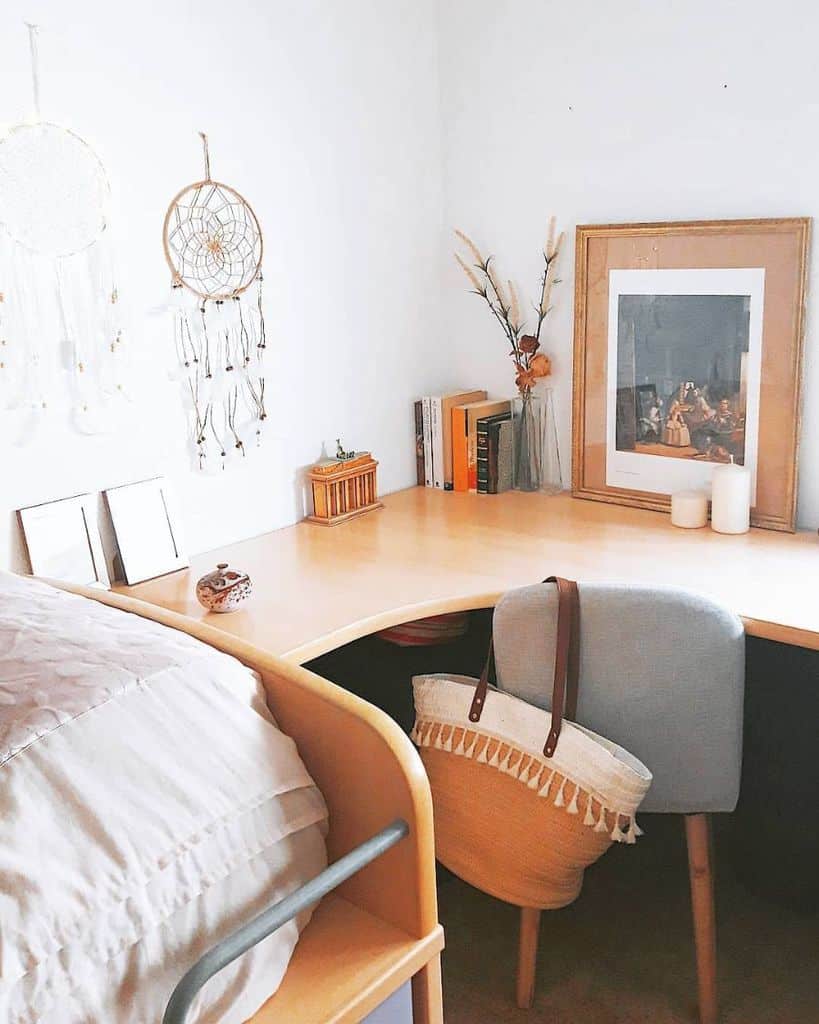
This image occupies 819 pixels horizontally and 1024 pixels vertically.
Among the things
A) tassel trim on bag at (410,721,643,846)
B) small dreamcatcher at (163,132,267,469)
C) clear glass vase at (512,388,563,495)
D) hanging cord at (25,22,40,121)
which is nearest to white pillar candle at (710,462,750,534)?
clear glass vase at (512,388,563,495)

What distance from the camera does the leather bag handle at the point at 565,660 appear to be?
159 cm

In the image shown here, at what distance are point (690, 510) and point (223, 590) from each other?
1008mm

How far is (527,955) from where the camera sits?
5.95ft

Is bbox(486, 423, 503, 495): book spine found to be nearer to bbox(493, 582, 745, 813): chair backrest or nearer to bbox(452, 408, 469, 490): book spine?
bbox(452, 408, 469, 490): book spine

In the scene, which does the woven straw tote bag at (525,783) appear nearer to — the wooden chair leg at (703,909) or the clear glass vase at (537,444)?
the wooden chair leg at (703,909)

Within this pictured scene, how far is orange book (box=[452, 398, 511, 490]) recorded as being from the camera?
2533 mm

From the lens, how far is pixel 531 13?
7.66 feet

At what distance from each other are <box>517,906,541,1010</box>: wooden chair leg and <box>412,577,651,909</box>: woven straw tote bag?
51 mm

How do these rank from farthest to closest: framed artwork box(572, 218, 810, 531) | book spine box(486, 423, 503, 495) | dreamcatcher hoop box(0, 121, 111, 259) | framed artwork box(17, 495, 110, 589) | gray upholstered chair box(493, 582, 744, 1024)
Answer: book spine box(486, 423, 503, 495) < framed artwork box(572, 218, 810, 531) < framed artwork box(17, 495, 110, 589) < dreamcatcher hoop box(0, 121, 111, 259) < gray upholstered chair box(493, 582, 744, 1024)

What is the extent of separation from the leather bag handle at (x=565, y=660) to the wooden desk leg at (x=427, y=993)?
512mm

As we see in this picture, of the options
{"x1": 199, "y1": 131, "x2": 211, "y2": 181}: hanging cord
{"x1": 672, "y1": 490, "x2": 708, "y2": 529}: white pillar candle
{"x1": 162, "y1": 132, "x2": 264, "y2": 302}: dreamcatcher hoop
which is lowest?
{"x1": 672, "y1": 490, "x2": 708, "y2": 529}: white pillar candle

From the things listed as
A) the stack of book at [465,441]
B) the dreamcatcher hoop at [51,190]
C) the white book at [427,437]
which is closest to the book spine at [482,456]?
the stack of book at [465,441]

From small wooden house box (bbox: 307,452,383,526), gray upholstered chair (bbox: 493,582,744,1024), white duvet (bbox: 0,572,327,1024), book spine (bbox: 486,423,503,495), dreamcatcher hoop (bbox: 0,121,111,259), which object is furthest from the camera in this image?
book spine (bbox: 486,423,503,495)

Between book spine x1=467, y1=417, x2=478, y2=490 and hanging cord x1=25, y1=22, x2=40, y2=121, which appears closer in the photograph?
hanging cord x1=25, y1=22, x2=40, y2=121
